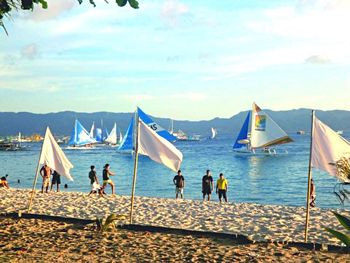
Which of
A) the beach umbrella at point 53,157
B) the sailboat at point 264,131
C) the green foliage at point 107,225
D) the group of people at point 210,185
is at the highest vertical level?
the sailboat at point 264,131

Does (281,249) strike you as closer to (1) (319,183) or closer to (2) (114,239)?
(2) (114,239)

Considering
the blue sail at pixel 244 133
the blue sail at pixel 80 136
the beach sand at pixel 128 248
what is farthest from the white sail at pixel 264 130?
the beach sand at pixel 128 248

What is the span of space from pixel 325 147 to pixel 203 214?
19.2ft

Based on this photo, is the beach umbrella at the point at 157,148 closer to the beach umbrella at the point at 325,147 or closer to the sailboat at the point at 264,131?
the beach umbrella at the point at 325,147

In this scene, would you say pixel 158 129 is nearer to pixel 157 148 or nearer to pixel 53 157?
pixel 53 157

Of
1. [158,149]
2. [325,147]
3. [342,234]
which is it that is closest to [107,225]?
[158,149]

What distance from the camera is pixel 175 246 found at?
33.2ft

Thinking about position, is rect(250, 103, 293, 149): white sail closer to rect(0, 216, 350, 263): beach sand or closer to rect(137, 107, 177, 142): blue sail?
rect(137, 107, 177, 142): blue sail

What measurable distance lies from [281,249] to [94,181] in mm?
12206

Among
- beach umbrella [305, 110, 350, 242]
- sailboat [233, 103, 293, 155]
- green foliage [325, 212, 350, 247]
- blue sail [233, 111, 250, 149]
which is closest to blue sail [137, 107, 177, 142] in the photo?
beach umbrella [305, 110, 350, 242]

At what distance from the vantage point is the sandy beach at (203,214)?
1191 centimetres

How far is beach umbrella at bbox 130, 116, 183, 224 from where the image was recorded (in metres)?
11.6

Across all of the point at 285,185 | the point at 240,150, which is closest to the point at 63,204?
the point at 285,185

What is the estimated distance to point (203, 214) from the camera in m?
14.7
